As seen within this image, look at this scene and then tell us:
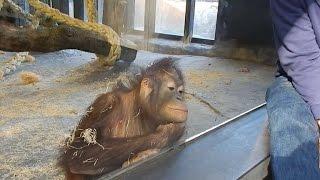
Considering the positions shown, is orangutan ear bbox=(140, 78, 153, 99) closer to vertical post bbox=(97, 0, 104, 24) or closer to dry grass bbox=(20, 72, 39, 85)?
vertical post bbox=(97, 0, 104, 24)

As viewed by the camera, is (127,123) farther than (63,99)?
No

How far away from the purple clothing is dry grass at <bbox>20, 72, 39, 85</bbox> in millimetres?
857

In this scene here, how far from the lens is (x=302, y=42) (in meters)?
1.12

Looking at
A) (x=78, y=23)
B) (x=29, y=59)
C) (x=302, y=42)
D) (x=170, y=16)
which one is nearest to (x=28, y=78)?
(x=29, y=59)

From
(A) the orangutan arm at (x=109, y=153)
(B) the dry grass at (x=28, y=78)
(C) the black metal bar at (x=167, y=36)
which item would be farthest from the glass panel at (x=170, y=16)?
(B) the dry grass at (x=28, y=78)

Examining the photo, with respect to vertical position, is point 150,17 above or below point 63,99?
above

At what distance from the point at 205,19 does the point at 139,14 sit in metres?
0.41

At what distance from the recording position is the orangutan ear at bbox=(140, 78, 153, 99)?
2.77ft

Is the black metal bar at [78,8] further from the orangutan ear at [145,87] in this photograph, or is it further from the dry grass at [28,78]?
the dry grass at [28,78]

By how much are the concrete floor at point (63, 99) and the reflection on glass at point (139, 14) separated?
0.09 meters

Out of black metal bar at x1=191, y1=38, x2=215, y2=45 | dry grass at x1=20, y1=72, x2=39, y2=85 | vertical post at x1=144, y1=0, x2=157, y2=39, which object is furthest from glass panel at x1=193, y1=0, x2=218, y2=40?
dry grass at x1=20, y1=72, x2=39, y2=85

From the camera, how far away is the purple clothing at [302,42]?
3.58 ft

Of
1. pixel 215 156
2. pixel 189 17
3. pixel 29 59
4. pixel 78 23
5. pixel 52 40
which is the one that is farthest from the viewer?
pixel 29 59

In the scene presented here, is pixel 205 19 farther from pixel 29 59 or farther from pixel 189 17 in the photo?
pixel 29 59
